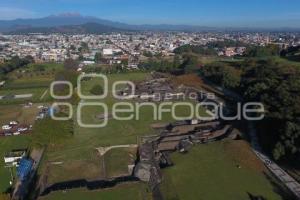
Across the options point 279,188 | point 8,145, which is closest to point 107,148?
point 8,145

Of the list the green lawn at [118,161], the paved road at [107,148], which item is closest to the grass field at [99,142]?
the green lawn at [118,161]

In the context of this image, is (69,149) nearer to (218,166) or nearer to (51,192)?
(51,192)

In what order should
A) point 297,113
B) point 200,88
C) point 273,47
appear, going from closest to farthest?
point 297,113 < point 200,88 < point 273,47

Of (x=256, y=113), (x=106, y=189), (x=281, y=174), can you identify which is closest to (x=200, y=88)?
(x=256, y=113)

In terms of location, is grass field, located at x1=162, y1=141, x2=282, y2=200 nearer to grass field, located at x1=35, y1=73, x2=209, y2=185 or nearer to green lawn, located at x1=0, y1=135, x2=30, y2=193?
grass field, located at x1=35, y1=73, x2=209, y2=185

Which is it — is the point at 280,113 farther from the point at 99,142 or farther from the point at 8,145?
the point at 8,145

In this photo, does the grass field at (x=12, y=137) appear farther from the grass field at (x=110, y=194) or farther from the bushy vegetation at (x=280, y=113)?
the bushy vegetation at (x=280, y=113)
